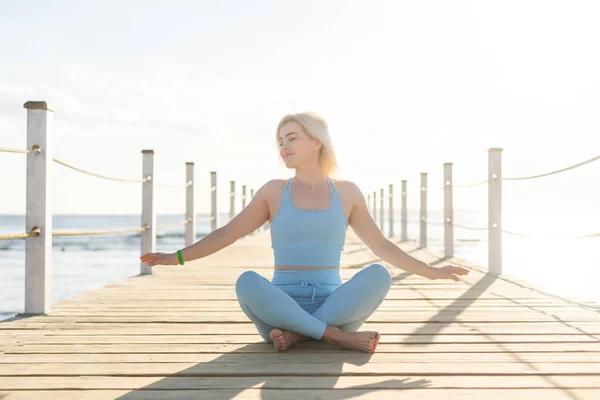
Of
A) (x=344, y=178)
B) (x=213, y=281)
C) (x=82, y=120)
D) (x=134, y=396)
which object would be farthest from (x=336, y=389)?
(x=82, y=120)

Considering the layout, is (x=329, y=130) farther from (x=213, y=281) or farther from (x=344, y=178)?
(x=213, y=281)

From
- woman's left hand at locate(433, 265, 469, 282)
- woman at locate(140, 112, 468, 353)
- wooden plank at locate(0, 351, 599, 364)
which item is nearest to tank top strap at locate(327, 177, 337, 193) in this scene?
woman at locate(140, 112, 468, 353)

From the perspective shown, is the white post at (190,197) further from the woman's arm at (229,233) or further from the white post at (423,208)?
the woman's arm at (229,233)

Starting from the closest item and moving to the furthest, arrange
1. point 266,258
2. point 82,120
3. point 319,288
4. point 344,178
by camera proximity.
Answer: point 319,288, point 344,178, point 266,258, point 82,120

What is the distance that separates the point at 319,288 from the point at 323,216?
0.86ft

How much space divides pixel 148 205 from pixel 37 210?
1.95 metres

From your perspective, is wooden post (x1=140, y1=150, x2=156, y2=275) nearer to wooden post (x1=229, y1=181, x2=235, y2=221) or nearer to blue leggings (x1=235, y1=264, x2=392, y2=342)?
blue leggings (x1=235, y1=264, x2=392, y2=342)

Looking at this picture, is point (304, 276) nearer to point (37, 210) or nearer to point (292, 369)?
point (292, 369)

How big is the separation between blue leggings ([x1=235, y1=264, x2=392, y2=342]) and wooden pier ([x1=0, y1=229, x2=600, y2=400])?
10cm

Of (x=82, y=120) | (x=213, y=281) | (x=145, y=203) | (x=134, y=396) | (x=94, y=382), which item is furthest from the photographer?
(x=82, y=120)

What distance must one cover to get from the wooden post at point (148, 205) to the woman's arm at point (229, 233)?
2734mm

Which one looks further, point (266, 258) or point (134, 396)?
point (266, 258)

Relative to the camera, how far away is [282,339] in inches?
80.1

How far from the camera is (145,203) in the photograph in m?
4.91
